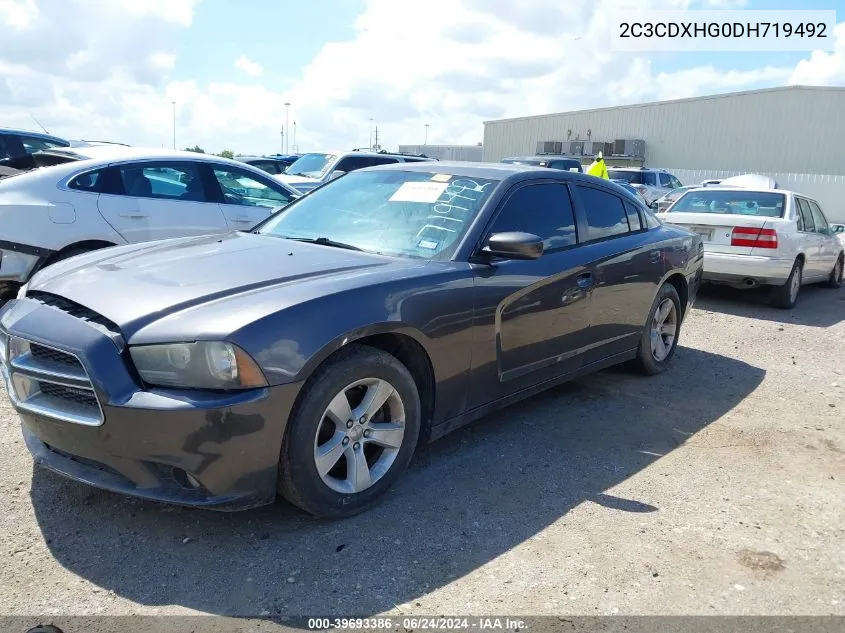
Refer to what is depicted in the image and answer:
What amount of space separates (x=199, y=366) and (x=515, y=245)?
1.70 m

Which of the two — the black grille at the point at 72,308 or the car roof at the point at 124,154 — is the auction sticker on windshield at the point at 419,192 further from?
the car roof at the point at 124,154

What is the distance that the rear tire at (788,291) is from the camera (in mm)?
8828

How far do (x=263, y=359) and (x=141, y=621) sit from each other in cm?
100

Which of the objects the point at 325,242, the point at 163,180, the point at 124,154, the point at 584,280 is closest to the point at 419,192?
the point at 325,242

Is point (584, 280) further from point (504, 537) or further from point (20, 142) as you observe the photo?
point (20, 142)

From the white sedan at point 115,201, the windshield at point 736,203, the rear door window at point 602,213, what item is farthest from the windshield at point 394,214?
the windshield at point 736,203

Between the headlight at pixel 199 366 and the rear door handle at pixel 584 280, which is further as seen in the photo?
the rear door handle at pixel 584 280

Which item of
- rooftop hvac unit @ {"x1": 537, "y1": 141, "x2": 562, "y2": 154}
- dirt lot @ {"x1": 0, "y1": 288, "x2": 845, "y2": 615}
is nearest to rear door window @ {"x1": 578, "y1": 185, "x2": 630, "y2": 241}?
dirt lot @ {"x1": 0, "y1": 288, "x2": 845, "y2": 615}

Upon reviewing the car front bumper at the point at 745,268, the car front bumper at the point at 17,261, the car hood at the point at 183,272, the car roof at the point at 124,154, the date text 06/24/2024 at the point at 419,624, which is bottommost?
the date text 06/24/2024 at the point at 419,624

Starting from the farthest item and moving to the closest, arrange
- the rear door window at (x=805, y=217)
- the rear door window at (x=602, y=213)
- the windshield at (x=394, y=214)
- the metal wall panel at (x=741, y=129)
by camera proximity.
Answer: the metal wall panel at (x=741, y=129)
the rear door window at (x=805, y=217)
the rear door window at (x=602, y=213)
the windshield at (x=394, y=214)

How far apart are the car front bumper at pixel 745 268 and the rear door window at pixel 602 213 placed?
4.04 metres

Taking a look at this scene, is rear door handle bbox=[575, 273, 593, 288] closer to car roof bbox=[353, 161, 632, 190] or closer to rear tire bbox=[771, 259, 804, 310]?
car roof bbox=[353, 161, 632, 190]

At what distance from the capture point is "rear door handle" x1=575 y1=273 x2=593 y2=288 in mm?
4367

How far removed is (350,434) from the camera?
310 centimetres
